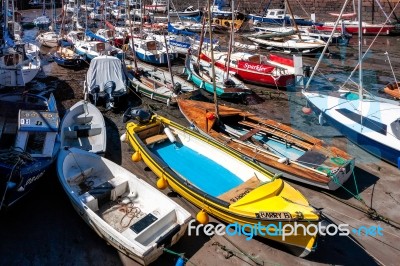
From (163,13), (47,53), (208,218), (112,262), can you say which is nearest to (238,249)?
(208,218)

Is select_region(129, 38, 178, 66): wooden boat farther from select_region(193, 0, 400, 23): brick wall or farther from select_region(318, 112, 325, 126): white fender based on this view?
select_region(193, 0, 400, 23): brick wall

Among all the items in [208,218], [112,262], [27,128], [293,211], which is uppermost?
[27,128]

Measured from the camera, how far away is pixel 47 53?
1099 inches

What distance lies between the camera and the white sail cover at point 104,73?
17.4m

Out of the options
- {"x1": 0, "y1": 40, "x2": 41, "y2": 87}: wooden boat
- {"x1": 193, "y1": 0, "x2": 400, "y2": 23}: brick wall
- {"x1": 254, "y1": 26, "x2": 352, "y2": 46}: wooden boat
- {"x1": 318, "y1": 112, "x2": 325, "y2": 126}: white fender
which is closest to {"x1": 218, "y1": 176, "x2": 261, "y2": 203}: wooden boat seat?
{"x1": 318, "y1": 112, "x2": 325, "y2": 126}: white fender

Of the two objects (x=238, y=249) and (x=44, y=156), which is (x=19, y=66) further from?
(x=238, y=249)

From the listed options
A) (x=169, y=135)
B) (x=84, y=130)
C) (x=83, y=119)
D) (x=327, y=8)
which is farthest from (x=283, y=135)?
(x=327, y=8)

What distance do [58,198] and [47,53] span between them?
2087 cm

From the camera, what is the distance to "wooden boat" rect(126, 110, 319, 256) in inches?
311

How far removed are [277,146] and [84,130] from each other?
6.78 meters

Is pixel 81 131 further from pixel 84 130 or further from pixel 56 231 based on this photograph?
pixel 56 231

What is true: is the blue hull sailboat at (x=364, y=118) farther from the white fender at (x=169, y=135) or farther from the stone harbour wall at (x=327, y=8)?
the stone harbour wall at (x=327, y=8)

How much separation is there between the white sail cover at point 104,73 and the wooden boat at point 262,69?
5.72 metres

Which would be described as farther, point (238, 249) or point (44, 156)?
point (44, 156)
